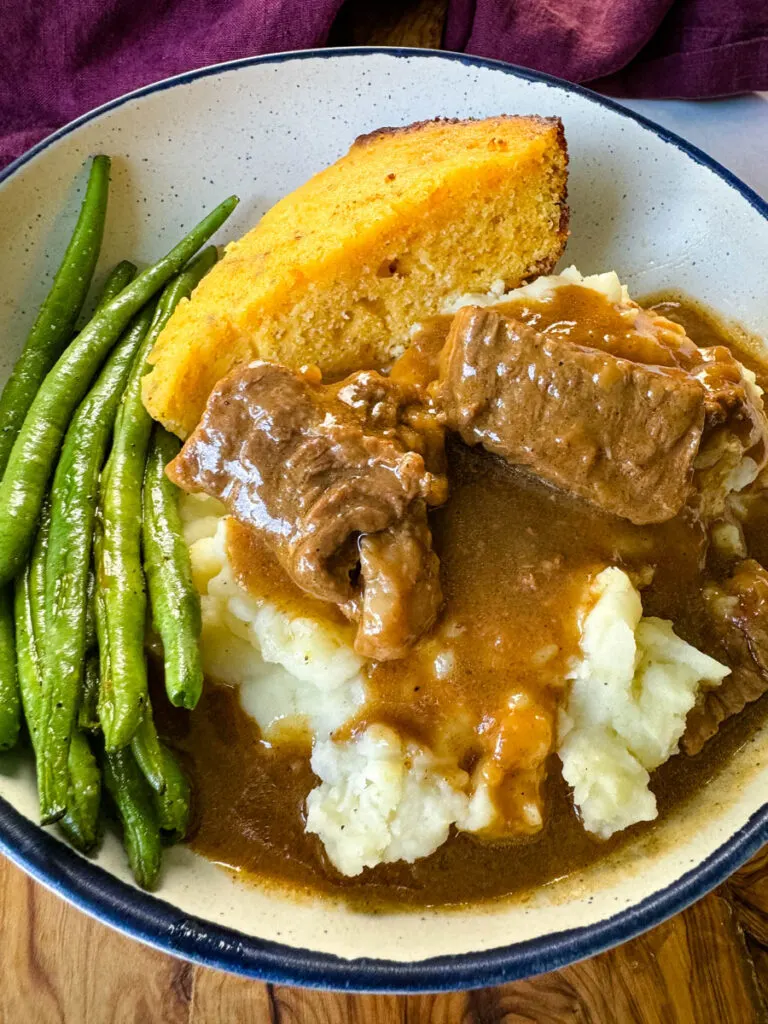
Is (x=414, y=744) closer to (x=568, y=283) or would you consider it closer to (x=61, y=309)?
(x=568, y=283)

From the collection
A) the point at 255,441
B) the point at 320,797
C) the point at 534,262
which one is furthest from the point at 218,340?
the point at 320,797

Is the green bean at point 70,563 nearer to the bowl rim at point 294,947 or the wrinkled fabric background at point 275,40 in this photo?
the bowl rim at point 294,947

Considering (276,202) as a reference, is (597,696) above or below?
below

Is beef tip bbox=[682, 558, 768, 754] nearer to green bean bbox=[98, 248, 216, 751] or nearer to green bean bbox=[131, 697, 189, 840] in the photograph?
green bean bbox=[131, 697, 189, 840]

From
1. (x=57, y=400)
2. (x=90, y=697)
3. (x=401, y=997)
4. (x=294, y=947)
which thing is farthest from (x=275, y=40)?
(x=401, y=997)

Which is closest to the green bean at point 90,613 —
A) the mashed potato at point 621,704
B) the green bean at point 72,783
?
the green bean at point 72,783

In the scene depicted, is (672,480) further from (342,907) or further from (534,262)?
(342,907)
